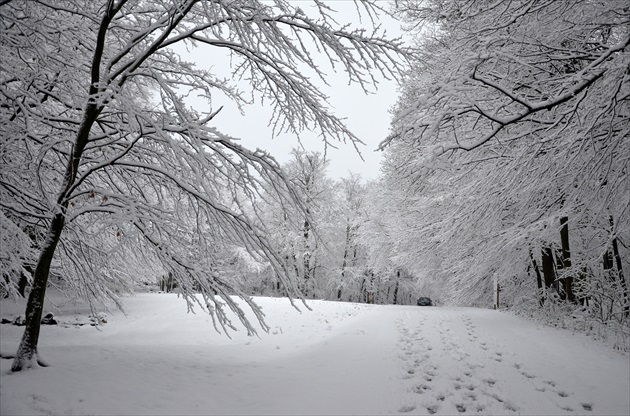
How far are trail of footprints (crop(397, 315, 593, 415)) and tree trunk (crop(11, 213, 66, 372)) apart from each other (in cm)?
479

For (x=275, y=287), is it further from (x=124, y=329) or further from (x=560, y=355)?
(x=560, y=355)

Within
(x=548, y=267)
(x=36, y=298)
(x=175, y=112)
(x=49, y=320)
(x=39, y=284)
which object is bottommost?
(x=49, y=320)

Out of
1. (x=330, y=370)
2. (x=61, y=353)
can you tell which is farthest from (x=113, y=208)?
(x=330, y=370)

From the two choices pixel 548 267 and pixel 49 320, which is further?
pixel 548 267

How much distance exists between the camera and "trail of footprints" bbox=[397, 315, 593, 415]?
4129mm

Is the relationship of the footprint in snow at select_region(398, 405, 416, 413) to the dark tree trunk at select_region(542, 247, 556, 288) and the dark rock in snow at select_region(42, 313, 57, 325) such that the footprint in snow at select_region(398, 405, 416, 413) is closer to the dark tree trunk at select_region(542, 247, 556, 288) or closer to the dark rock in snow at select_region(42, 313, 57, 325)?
the dark tree trunk at select_region(542, 247, 556, 288)

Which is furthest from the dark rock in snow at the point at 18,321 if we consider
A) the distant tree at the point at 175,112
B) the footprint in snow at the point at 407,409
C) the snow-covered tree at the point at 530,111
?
the snow-covered tree at the point at 530,111

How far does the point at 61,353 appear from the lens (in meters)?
5.59

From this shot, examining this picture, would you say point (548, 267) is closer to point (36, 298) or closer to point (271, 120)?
point (271, 120)

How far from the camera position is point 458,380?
495cm

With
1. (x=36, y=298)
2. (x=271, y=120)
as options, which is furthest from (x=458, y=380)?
(x=36, y=298)

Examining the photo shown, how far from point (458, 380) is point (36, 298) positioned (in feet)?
19.4

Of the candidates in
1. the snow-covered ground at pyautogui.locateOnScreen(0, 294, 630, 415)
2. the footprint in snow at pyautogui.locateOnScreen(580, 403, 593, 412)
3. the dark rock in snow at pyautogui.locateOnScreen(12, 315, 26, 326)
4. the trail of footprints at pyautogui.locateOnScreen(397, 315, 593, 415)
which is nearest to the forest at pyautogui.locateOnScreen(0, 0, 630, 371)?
the snow-covered ground at pyautogui.locateOnScreen(0, 294, 630, 415)

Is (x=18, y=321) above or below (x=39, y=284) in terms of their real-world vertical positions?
below
